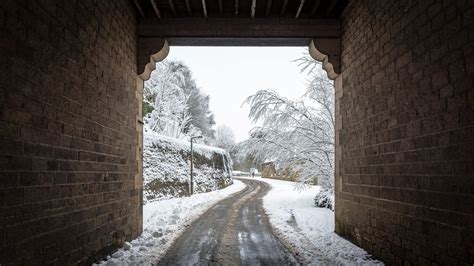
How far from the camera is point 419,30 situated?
4.50m

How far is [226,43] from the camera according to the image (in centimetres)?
830

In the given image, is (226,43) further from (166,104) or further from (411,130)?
(166,104)

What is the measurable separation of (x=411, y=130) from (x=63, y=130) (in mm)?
4425

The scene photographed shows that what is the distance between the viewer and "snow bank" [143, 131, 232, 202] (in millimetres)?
17328

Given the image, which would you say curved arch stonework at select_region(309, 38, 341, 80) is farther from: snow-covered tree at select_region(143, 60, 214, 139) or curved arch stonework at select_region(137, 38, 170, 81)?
snow-covered tree at select_region(143, 60, 214, 139)

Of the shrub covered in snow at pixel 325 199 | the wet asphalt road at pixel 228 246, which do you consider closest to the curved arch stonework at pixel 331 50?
the wet asphalt road at pixel 228 246

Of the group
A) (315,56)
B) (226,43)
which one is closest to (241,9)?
(226,43)

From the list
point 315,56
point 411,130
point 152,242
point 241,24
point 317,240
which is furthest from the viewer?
point 315,56

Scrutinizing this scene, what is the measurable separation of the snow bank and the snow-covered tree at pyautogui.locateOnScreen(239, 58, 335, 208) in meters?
6.83

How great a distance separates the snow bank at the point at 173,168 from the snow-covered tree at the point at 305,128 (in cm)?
683

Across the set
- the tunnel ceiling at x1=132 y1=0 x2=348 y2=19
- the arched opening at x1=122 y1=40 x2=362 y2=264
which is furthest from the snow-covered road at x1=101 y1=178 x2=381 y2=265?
the tunnel ceiling at x1=132 y1=0 x2=348 y2=19

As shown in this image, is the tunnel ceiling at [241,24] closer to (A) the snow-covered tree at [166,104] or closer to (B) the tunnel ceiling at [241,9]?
(B) the tunnel ceiling at [241,9]

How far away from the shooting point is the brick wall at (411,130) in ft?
12.2

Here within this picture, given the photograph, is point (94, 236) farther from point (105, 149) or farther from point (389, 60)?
point (389, 60)
